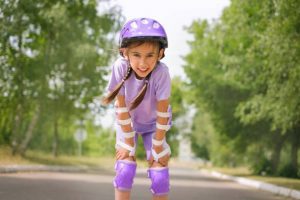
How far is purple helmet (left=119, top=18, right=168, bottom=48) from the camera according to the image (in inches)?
182

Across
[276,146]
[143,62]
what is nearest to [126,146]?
[143,62]

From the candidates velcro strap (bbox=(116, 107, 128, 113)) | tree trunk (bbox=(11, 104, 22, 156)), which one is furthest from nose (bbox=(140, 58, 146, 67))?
tree trunk (bbox=(11, 104, 22, 156))

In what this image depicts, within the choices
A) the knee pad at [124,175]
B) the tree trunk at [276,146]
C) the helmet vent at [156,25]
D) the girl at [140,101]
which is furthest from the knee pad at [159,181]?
the tree trunk at [276,146]

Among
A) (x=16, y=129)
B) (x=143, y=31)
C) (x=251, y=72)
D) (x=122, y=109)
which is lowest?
(x=16, y=129)

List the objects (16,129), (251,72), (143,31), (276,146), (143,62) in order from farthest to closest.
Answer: (276,146), (16,129), (251,72), (143,62), (143,31)

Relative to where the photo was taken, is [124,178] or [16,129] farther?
[16,129]

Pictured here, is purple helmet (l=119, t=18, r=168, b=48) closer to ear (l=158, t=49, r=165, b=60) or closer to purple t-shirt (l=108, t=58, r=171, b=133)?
ear (l=158, t=49, r=165, b=60)

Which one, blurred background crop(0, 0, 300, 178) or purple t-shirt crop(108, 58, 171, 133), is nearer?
purple t-shirt crop(108, 58, 171, 133)

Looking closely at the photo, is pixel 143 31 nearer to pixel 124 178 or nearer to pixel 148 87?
pixel 148 87

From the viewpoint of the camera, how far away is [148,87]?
4.89 metres

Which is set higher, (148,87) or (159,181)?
(148,87)

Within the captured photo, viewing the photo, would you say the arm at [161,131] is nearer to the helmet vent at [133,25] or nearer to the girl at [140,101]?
the girl at [140,101]

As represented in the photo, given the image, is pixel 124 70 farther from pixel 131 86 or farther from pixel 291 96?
pixel 291 96

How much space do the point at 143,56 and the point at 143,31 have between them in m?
0.25
